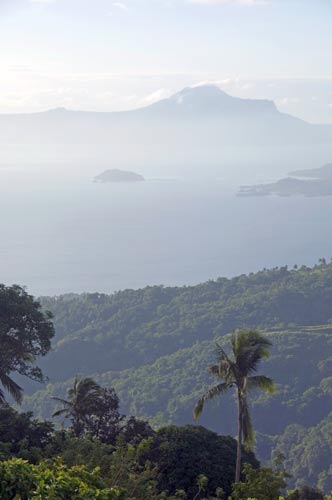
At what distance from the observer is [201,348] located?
8444cm

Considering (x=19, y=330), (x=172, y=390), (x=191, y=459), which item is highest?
(x=172, y=390)

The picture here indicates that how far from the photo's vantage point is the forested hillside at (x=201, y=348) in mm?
71938

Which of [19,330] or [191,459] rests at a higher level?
[19,330]

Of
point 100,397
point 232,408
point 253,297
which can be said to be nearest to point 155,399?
point 232,408

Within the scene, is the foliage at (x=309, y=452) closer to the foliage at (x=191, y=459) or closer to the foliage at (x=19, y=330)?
the foliage at (x=191, y=459)

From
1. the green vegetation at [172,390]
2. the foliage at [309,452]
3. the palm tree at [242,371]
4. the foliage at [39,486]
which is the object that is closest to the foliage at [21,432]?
Answer: the green vegetation at [172,390]

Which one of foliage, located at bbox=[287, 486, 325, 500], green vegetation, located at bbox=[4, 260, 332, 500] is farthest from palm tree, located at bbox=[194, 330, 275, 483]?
foliage, located at bbox=[287, 486, 325, 500]

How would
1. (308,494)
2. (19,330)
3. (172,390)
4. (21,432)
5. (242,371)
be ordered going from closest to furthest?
(242,371) < (21,432) < (308,494) < (19,330) < (172,390)

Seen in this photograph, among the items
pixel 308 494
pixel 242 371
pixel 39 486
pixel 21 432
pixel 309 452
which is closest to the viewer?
pixel 39 486

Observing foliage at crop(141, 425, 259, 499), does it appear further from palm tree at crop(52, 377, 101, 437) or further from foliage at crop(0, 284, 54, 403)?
foliage at crop(0, 284, 54, 403)

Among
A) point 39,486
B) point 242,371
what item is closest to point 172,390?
point 242,371

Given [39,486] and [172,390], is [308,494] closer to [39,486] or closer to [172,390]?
[39,486]

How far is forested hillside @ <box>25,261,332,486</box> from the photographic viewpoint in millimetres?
71938

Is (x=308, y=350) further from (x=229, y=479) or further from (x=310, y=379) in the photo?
(x=229, y=479)
